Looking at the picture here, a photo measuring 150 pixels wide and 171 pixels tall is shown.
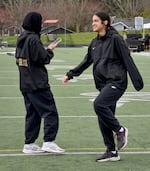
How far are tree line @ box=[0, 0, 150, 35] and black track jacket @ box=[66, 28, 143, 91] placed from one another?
243 ft

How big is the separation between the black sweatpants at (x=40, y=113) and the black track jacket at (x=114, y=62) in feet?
2.74

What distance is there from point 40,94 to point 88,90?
319 inches

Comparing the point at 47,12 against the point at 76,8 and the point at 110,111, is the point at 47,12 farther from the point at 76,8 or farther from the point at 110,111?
the point at 110,111

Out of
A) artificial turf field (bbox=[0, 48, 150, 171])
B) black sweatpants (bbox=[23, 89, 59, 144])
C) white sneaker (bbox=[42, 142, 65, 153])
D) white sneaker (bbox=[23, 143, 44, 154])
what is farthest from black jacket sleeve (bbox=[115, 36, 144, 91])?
white sneaker (bbox=[23, 143, 44, 154])

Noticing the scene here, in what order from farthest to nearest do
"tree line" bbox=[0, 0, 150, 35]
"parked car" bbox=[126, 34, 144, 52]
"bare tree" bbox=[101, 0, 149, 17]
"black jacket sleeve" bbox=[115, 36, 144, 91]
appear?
"bare tree" bbox=[101, 0, 149, 17], "tree line" bbox=[0, 0, 150, 35], "parked car" bbox=[126, 34, 144, 52], "black jacket sleeve" bbox=[115, 36, 144, 91]

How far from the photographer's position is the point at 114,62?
673 centimetres

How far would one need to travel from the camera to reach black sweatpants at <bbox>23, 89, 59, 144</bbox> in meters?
7.24

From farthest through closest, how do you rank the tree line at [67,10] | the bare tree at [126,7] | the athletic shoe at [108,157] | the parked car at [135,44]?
the bare tree at [126,7]
the tree line at [67,10]
the parked car at [135,44]
the athletic shoe at [108,157]

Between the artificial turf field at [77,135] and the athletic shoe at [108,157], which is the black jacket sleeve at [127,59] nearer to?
the athletic shoe at [108,157]

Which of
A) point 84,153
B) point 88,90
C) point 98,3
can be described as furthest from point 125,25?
point 84,153

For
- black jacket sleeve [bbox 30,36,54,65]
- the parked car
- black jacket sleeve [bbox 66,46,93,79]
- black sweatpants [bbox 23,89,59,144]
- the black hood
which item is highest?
the black hood

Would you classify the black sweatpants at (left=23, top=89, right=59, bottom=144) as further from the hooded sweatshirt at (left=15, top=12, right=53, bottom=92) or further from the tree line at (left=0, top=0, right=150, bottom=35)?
the tree line at (left=0, top=0, right=150, bottom=35)

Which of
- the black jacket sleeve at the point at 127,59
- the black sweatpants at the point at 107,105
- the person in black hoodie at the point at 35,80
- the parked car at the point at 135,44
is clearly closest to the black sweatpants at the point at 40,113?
the person in black hoodie at the point at 35,80

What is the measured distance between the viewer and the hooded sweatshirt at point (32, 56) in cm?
704
